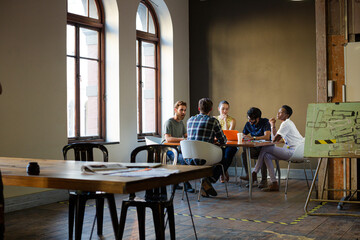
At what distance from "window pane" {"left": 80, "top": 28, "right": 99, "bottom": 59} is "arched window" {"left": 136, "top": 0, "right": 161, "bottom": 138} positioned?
1.08m

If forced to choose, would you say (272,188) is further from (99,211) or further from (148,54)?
(148,54)

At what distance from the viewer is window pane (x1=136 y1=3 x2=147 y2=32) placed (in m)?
8.14

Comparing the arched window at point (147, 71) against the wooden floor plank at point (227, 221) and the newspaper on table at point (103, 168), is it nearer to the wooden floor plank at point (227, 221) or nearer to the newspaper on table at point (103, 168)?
the wooden floor plank at point (227, 221)

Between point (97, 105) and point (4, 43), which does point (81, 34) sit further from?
point (4, 43)

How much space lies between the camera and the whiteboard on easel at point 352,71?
18.4ft

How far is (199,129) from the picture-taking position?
19.4 feet

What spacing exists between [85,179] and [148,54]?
6166 millimetres

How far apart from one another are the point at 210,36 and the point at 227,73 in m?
0.84

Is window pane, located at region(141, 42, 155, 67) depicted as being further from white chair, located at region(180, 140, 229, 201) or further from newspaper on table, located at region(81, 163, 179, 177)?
newspaper on table, located at region(81, 163, 179, 177)

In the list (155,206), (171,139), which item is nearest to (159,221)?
(155,206)

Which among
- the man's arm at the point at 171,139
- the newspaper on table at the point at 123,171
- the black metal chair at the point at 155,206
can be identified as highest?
the man's arm at the point at 171,139

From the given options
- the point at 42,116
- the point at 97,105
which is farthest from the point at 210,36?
the point at 42,116

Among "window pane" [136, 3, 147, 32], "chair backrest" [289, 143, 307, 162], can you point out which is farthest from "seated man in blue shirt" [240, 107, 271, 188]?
"window pane" [136, 3, 147, 32]

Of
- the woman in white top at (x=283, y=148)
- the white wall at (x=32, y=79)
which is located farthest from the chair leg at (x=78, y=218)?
the woman in white top at (x=283, y=148)
